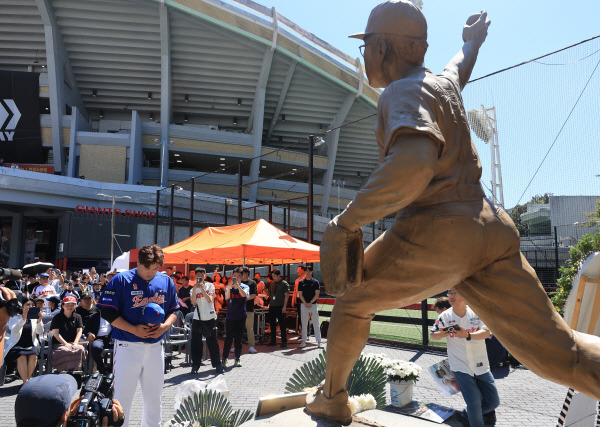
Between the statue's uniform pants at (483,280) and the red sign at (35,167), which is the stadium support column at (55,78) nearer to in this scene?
the red sign at (35,167)

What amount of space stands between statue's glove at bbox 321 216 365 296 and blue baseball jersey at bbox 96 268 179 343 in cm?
262

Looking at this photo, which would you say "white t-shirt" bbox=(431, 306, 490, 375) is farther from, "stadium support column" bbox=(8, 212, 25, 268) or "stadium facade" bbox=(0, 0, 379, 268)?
"stadium support column" bbox=(8, 212, 25, 268)

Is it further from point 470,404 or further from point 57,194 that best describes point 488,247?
point 57,194

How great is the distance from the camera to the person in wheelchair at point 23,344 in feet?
23.3

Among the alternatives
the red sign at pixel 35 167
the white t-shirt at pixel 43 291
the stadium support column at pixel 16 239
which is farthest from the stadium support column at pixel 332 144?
the white t-shirt at pixel 43 291

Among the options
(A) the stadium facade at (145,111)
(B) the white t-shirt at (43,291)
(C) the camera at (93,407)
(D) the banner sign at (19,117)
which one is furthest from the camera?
(D) the banner sign at (19,117)

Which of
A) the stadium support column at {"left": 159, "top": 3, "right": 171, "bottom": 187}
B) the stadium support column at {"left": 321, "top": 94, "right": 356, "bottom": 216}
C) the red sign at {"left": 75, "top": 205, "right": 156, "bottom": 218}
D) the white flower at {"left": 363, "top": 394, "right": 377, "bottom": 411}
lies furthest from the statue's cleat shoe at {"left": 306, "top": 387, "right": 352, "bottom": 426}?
the stadium support column at {"left": 321, "top": 94, "right": 356, "bottom": 216}

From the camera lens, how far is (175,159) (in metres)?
43.3

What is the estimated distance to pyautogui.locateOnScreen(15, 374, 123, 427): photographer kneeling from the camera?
163 cm

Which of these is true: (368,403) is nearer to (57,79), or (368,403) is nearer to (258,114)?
(258,114)

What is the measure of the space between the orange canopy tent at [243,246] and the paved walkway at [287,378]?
7.60 ft

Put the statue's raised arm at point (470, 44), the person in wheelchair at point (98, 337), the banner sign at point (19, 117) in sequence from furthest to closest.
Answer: the banner sign at point (19, 117), the person in wheelchair at point (98, 337), the statue's raised arm at point (470, 44)

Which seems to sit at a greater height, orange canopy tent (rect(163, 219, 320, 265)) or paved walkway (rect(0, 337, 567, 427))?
orange canopy tent (rect(163, 219, 320, 265))

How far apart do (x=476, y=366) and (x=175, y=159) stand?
4169cm
